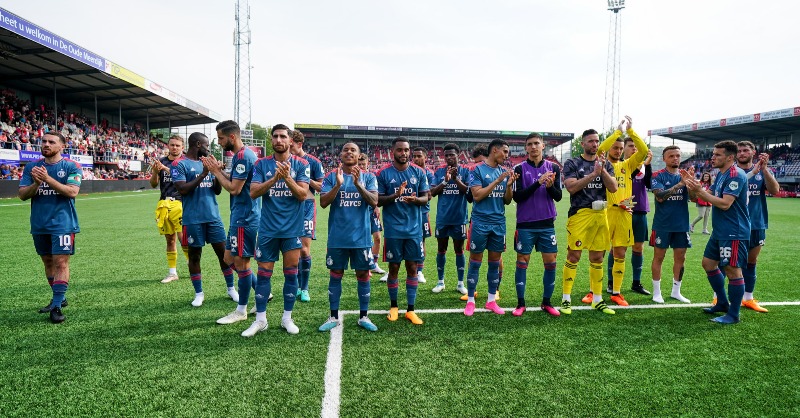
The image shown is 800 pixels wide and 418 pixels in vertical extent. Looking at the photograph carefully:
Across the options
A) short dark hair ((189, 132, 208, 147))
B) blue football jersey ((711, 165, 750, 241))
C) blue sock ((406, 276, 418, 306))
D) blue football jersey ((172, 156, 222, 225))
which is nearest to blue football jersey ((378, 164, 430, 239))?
blue sock ((406, 276, 418, 306))

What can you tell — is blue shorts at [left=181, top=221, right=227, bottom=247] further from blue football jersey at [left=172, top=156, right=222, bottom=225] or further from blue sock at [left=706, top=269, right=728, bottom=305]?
blue sock at [left=706, top=269, right=728, bottom=305]

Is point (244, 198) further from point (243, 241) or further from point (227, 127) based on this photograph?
point (227, 127)

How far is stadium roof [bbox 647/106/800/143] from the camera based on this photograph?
129ft

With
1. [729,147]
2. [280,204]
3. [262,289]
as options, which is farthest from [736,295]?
[262,289]

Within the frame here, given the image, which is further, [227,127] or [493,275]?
[493,275]

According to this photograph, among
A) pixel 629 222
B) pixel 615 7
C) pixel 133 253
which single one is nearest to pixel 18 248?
pixel 133 253

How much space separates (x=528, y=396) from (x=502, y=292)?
320 cm

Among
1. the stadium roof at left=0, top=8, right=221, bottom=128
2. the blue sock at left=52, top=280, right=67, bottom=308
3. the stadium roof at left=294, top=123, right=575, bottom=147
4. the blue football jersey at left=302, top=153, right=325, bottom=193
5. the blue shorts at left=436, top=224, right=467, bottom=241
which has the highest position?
the stadium roof at left=294, top=123, right=575, bottom=147

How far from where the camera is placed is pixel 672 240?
6.14 m

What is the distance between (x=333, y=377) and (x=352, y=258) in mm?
1523

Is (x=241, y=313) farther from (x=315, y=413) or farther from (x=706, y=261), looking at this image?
(x=706, y=261)

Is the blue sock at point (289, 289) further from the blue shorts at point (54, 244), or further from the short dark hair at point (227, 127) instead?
the blue shorts at point (54, 244)

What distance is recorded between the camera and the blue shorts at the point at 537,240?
5.26 meters

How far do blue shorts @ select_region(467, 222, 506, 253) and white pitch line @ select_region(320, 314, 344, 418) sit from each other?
2.08m
